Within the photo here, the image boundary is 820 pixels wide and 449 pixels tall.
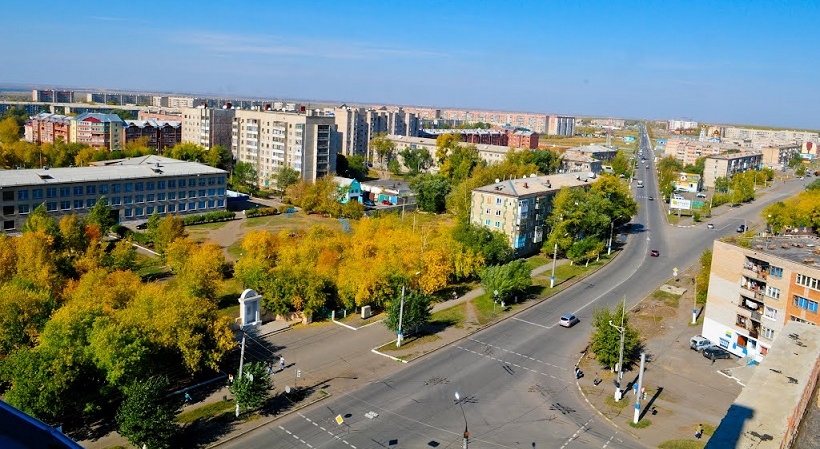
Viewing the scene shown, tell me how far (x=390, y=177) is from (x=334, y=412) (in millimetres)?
69215

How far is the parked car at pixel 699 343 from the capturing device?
93.7ft

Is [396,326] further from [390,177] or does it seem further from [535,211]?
[390,177]

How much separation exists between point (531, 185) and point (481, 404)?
2758 cm

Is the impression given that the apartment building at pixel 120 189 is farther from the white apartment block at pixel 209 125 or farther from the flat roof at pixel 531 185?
the flat roof at pixel 531 185

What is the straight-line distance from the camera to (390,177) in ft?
293

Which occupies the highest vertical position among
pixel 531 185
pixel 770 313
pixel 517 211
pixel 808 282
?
pixel 531 185

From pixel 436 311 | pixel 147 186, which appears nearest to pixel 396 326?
pixel 436 311

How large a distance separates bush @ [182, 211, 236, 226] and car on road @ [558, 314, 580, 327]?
3299 cm

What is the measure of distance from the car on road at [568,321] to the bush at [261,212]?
33.5 m

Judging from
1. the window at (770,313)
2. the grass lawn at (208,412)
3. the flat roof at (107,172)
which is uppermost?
the flat roof at (107,172)

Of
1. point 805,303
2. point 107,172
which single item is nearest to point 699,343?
point 805,303

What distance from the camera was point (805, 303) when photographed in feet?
85.7

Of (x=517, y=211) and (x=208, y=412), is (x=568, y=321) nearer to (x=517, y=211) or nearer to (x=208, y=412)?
(x=517, y=211)

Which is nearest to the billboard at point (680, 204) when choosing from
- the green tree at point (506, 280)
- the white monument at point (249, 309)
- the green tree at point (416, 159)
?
the green tree at point (416, 159)
